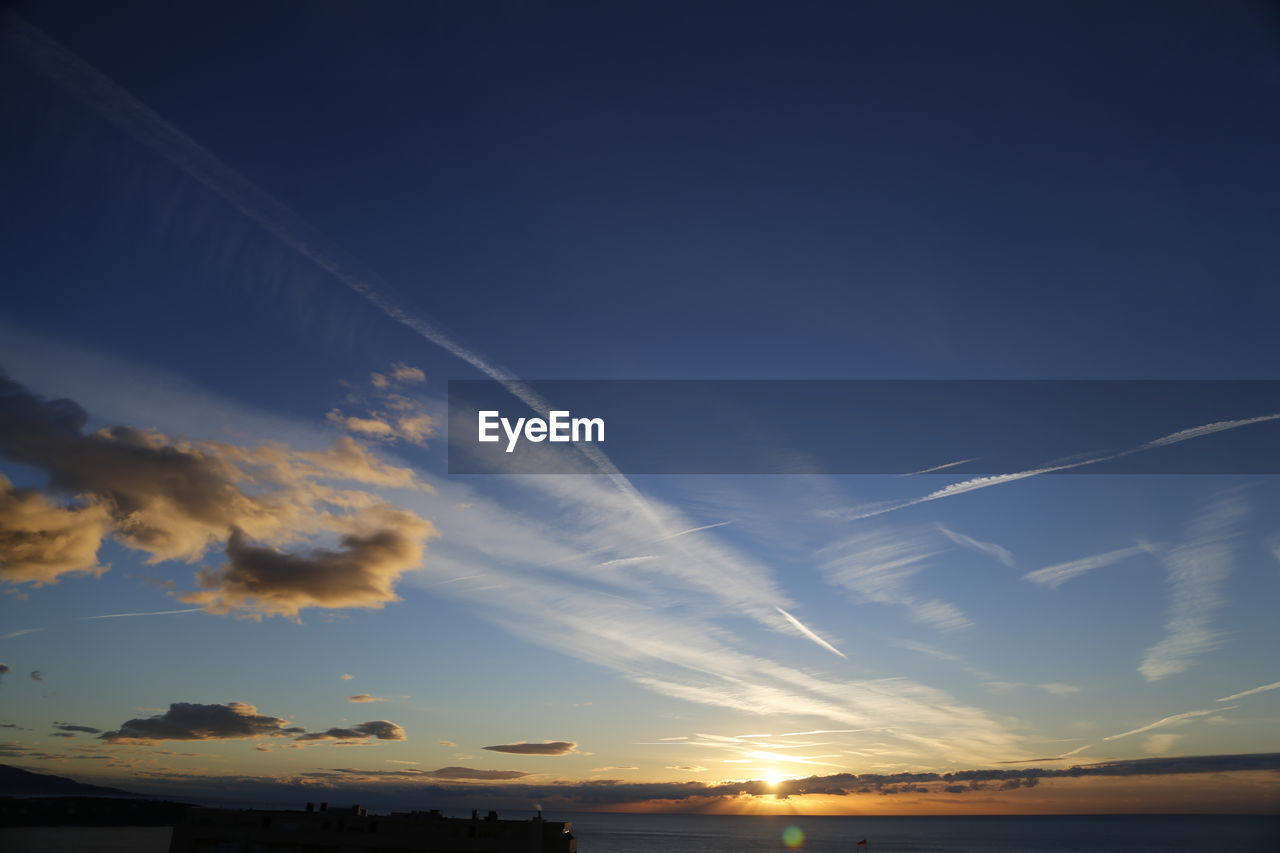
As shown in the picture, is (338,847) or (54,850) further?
(54,850)

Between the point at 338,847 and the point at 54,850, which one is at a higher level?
the point at 338,847

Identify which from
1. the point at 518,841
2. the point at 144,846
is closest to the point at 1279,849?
the point at 518,841

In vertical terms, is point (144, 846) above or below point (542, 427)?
below

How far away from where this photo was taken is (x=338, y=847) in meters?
47.4

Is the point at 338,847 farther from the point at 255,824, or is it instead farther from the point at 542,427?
the point at 542,427

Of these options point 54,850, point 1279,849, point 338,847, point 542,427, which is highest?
point 542,427

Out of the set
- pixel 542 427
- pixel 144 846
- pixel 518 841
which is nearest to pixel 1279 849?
pixel 518 841

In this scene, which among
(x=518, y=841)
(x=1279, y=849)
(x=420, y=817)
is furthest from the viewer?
(x=1279, y=849)

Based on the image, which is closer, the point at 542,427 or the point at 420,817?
the point at 542,427

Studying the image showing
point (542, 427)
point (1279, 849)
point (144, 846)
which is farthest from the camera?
point (1279, 849)

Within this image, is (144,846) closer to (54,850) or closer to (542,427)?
(54,850)

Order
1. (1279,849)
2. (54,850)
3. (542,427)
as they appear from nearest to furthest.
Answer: (542,427) < (54,850) < (1279,849)

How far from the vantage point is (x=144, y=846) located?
183750 millimetres

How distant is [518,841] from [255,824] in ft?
64.5
